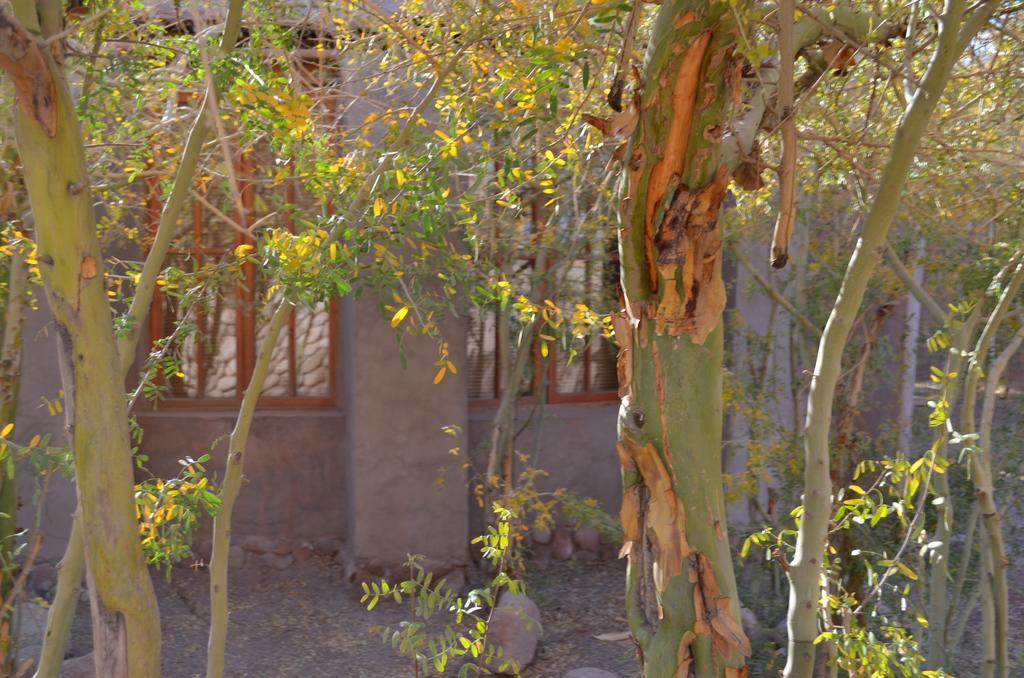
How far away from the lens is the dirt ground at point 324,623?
632cm

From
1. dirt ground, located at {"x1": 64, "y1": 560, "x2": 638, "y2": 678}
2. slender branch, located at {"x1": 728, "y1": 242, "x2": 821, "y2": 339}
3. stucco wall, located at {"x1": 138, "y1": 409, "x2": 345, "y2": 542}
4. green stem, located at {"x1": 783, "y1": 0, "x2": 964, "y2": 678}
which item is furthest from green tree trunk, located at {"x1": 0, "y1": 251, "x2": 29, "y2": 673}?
slender branch, located at {"x1": 728, "y1": 242, "x2": 821, "y2": 339}

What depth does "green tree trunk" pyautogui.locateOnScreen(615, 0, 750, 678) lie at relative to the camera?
290 cm

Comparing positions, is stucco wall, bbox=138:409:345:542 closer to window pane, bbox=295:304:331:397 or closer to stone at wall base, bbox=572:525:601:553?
window pane, bbox=295:304:331:397

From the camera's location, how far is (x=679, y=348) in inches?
117

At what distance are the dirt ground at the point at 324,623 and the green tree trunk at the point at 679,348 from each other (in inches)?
133

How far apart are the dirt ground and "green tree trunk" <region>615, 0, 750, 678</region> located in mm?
3378

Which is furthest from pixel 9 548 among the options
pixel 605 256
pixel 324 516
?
pixel 605 256

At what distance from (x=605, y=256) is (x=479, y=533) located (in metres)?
2.49

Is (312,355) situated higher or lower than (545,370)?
higher

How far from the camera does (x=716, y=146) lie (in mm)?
2914

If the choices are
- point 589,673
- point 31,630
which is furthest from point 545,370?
point 31,630

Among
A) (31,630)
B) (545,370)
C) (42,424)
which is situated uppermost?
(545,370)

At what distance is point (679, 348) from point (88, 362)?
64.2 inches

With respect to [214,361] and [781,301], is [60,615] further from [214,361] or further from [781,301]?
[214,361]
